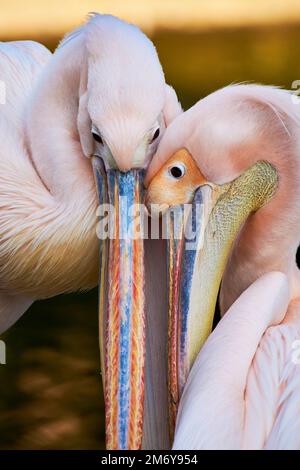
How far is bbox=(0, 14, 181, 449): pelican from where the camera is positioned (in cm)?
300

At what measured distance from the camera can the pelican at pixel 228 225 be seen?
306 cm

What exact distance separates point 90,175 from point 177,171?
0.27 m

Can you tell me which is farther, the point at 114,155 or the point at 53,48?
the point at 53,48

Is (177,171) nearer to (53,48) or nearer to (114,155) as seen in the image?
(114,155)

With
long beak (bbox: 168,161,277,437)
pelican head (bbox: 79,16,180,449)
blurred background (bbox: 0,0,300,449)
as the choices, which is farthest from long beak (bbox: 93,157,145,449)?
blurred background (bbox: 0,0,300,449)

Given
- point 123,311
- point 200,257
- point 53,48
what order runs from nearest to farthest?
point 123,311
point 200,257
point 53,48

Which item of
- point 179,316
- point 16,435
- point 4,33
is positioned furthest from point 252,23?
point 179,316

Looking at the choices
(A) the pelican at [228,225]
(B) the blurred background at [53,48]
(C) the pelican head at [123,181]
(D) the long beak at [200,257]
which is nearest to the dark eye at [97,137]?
(C) the pelican head at [123,181]

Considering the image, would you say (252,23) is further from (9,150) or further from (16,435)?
(9,150)

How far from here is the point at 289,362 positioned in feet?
10.2

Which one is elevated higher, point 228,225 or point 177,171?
point 177,171

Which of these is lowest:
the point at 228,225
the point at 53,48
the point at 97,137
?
the point at 53,48

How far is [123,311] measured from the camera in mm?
3020

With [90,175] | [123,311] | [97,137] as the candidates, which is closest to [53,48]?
[90,175]
